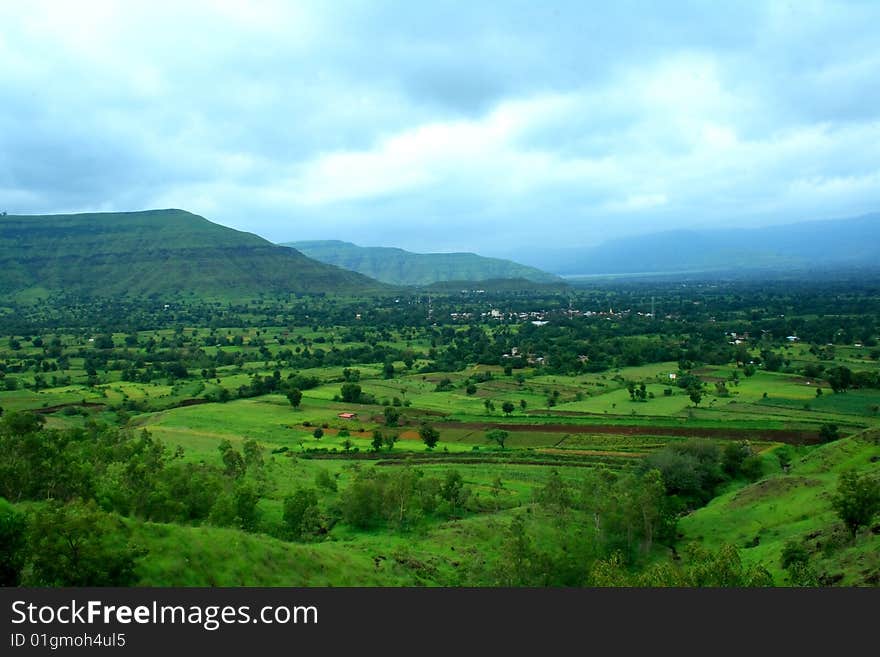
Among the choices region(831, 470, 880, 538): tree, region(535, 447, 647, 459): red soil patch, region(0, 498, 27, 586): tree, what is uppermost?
region(0, 498, 27, 586): tree

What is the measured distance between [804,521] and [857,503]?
8.71 metres

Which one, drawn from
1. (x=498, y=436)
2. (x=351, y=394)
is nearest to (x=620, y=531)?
(x=498, y=436)

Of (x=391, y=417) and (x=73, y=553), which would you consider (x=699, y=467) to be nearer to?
(x=391, y=417)

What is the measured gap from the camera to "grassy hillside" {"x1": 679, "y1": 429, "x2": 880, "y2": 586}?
3269cm

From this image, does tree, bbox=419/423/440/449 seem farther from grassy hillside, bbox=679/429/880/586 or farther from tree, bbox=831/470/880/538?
tree, bbox=831/470/880/538

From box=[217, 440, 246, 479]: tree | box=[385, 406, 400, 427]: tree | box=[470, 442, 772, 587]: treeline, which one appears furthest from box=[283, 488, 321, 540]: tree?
box=[385, 406, 400, 427]: tree

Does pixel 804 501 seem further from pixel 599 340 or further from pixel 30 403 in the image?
pixel 599 340

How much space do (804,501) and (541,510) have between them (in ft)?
68.7

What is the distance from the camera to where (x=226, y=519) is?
40750 mm

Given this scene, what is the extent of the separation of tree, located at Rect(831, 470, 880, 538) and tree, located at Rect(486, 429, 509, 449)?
40417mm

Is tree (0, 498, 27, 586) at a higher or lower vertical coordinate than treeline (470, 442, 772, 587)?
higher

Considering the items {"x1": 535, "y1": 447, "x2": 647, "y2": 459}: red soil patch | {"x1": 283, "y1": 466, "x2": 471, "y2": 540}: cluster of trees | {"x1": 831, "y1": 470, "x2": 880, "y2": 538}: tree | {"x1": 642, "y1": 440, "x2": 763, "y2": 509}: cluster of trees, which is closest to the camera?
{"x1": 831, "y1": 470, "x2": 880, "y2": 538}: tree

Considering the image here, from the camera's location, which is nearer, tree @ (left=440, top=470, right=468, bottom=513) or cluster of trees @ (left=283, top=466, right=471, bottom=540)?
cluster of trees @ (left=283, top=466, right=471, bottom=540)

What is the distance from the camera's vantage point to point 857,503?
35938 millimetres
